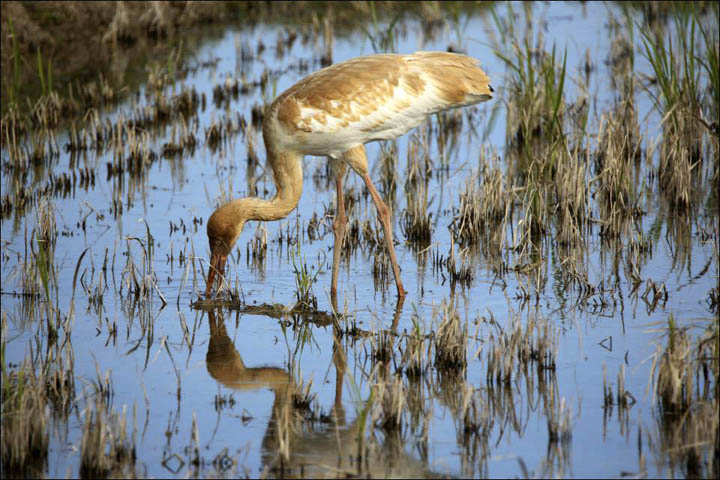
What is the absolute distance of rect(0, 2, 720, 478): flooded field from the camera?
209 inches

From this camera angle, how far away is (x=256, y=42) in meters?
17.7

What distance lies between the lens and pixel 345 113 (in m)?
7.61

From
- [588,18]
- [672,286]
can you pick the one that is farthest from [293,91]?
[588,18]

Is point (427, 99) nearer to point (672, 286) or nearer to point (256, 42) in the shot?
point (672, 286)

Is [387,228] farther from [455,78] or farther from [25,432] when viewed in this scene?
[25,432]

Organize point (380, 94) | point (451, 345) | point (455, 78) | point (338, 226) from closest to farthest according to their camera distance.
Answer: point (451, 345) → point (380, 94) → point (455, 78) → point (338, 226)

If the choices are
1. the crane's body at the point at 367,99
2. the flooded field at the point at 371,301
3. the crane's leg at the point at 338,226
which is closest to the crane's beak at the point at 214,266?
the flooded field at the point at 371,301

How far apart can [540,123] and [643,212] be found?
253cm

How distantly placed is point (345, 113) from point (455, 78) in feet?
2.97

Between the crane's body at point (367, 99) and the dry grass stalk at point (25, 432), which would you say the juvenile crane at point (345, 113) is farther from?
the dry grass stalk at point (25, 432)

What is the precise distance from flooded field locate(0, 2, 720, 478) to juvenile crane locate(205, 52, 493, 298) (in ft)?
1.50

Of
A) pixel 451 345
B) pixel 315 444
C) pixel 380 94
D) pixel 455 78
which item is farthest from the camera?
pixel 455 78

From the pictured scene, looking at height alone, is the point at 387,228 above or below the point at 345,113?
below

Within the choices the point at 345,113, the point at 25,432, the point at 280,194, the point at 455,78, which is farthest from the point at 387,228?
the point at 25,432
